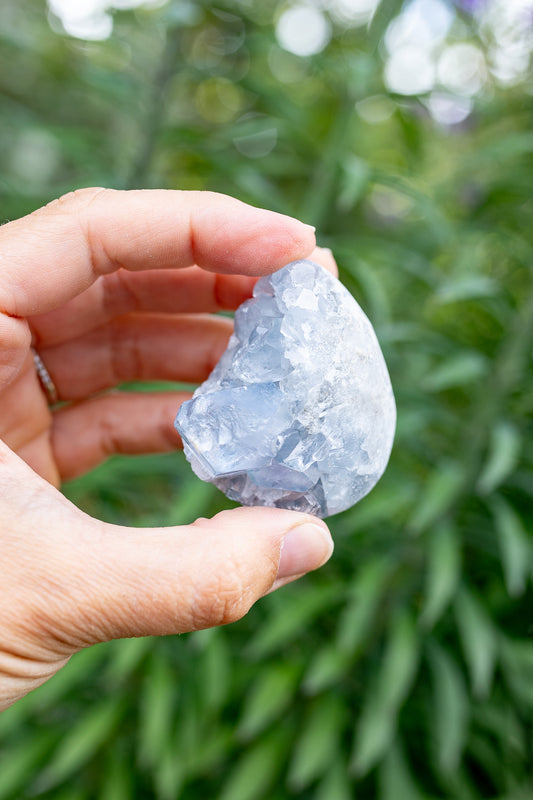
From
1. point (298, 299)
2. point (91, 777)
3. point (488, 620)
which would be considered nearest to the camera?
point (298, 299)

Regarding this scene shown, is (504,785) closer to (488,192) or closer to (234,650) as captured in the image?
(234,650)

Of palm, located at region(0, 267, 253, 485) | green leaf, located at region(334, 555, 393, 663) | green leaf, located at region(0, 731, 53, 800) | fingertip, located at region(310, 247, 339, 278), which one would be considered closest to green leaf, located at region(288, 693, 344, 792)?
green leaf, located at region(334, 555, 393, 663)

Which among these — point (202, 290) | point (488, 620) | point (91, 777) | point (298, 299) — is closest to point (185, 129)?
point (202, 290)

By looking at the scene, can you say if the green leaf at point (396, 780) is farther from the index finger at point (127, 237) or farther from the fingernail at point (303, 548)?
the index finger at point (127, 237)

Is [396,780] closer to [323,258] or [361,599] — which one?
[361,599]

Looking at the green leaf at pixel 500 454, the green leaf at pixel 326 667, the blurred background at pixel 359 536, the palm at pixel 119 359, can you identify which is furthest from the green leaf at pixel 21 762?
the green leaf at pixel 500 454
